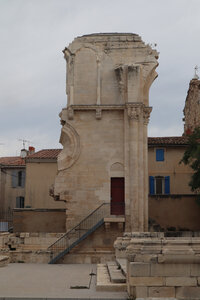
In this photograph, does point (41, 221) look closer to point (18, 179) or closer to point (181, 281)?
point (18, 179)

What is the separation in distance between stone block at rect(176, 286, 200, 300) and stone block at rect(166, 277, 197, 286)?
0.09 meters

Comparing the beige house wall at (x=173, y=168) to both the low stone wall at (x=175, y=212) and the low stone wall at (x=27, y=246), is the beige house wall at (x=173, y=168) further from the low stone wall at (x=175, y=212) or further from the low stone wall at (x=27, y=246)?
the low stone wall at (x=27, y=246)

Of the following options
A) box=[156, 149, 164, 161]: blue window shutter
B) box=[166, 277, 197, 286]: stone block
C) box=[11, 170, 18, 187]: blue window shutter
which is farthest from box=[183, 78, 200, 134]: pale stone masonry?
box=[166, 277, 197, 286]: stone block

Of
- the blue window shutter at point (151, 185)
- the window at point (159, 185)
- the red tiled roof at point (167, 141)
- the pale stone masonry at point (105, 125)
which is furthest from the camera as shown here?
the red tiled roof at point (167, 141)

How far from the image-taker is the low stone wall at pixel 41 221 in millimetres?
28562

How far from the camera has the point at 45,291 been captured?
35.1 ft

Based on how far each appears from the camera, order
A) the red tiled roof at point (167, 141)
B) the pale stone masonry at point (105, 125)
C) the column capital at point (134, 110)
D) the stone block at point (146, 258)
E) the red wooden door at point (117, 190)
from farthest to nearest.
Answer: the red tiled roof at point (167, 141) → the red wooden door at point (117, 190) → the column capital at point (134, 110) → the pale stone masonry at point (105, 125) → the stone block at point (146, 258)

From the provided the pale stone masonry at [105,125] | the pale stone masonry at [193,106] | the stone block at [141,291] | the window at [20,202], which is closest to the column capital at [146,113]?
the pale stone masonry at [105,125]

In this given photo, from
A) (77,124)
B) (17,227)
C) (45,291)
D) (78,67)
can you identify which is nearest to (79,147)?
(77,124)

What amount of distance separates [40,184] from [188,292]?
2961 cm

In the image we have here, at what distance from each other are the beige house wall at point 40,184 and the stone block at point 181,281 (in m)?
28.7

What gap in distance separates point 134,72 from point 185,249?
17.9 meters

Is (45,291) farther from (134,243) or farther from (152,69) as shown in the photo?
(152,69)

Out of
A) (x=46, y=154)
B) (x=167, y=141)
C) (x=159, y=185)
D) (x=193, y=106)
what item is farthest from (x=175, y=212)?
(x=46, y=154)
